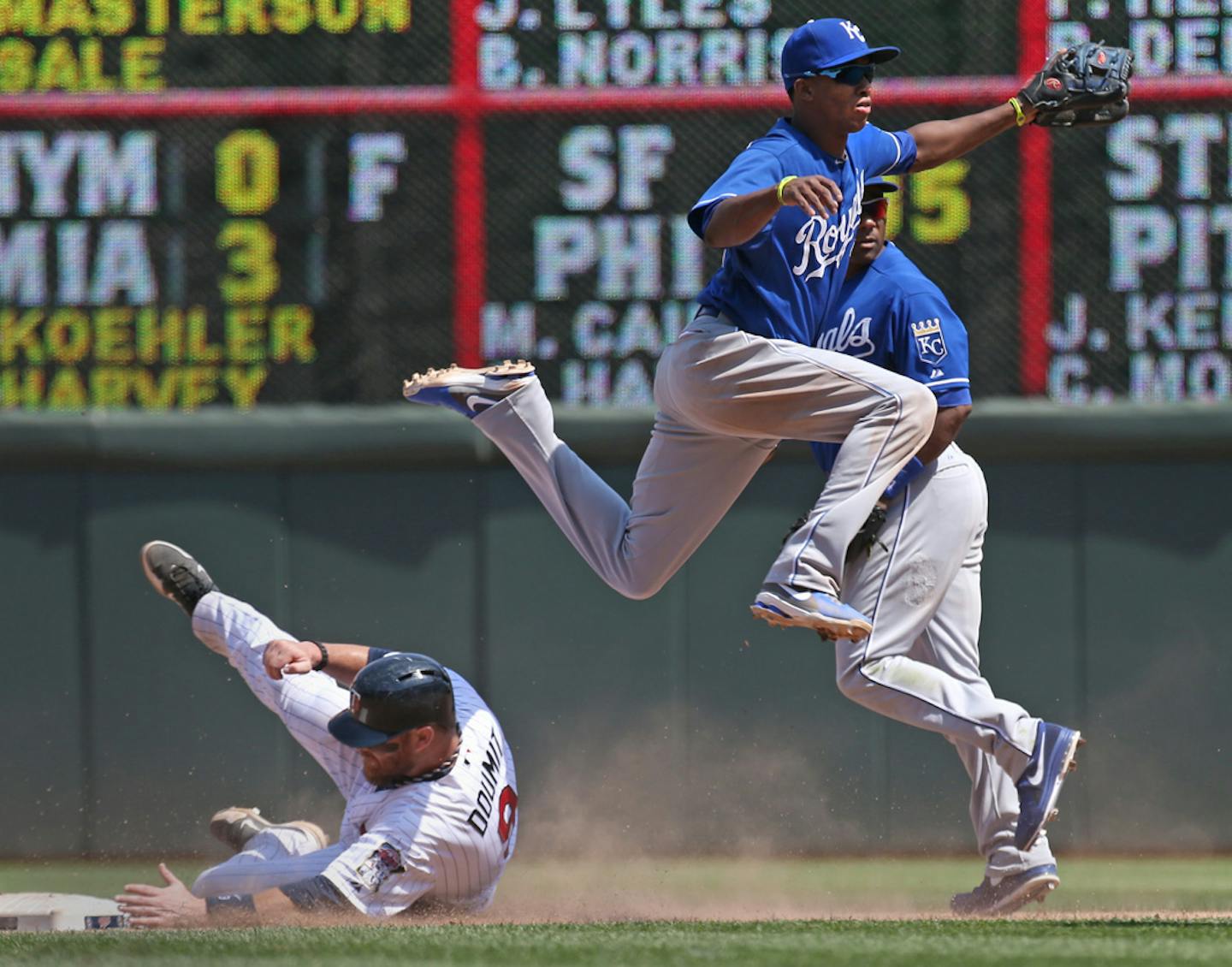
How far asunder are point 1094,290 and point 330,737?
2.77m

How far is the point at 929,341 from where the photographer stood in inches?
174

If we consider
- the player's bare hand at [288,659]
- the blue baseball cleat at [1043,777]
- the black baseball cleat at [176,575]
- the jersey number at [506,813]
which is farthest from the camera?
the black baseball cleat at [176,575]

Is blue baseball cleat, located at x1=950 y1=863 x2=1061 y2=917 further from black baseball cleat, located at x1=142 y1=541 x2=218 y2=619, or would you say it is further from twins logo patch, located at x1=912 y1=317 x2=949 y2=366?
black baseball cleat, located at x1=142 y1=541 x2=218 y2=619

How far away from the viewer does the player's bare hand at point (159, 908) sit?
3.98 metres

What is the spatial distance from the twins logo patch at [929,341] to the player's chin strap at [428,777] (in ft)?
4.83

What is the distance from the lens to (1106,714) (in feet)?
19.0

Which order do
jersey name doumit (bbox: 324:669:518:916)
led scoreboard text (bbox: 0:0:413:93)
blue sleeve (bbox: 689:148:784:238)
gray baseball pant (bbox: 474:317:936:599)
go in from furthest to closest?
led scoreboard text (bbox: 0:0:413:93) → jersey name doumit (bbox: 324:669:518:916) → gray baseball pant (bbox: 474:317:936:599) → blue sleeve (bbox: 689:148:784:238)

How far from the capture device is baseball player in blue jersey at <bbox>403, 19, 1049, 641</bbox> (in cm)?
384

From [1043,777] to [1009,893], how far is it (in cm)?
30

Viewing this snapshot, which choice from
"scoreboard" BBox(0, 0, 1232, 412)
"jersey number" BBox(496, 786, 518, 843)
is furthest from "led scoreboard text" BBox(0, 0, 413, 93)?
"jersey number" BBox(496, 786, 518, 843)

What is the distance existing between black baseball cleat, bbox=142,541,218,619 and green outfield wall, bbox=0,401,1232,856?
627mm

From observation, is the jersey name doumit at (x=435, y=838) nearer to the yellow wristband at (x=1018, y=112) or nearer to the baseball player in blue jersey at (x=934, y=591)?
the baseball player in blue jersey at (x=934, y=591)

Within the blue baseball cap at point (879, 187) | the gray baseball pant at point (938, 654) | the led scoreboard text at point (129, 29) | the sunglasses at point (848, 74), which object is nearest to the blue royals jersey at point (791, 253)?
the sunglasses at point (848, 74)

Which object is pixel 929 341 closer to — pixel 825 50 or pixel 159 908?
pixel 825 50
